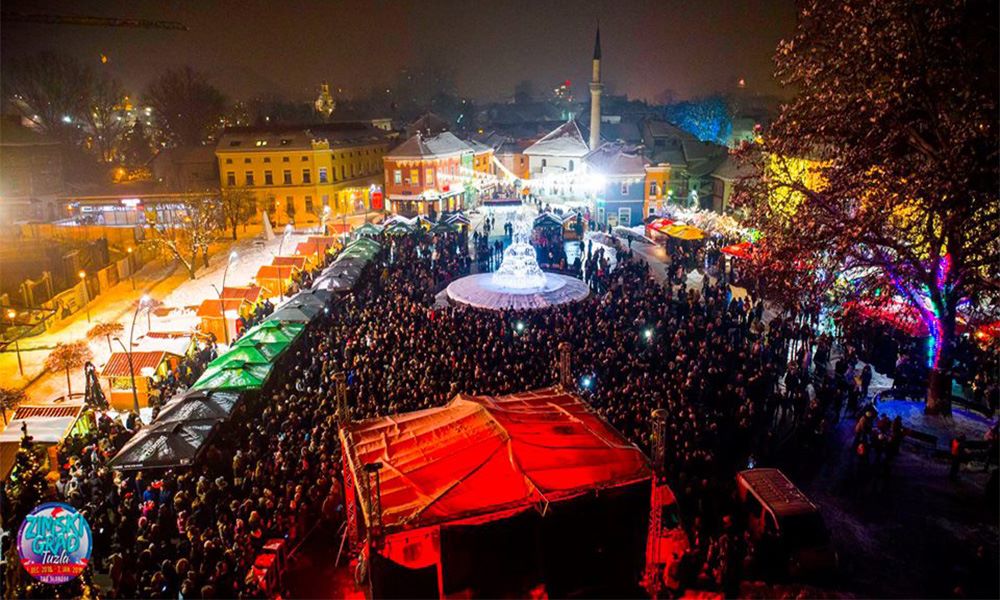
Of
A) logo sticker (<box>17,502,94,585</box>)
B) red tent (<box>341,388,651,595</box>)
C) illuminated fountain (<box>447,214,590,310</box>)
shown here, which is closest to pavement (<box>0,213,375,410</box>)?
illuminated fountain (<box>447,214,590,310</box>)

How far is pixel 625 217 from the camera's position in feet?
138

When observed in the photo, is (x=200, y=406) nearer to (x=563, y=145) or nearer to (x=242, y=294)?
(x=242, y=294)

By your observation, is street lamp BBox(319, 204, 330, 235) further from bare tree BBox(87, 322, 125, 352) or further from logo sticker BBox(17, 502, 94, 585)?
logo sticker BBox(17, 502, 94, 585)

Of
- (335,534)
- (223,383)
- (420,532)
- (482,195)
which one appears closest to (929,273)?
(420,532)

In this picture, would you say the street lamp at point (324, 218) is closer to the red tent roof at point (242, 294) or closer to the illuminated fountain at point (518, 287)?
the red tent roof at point (242, 294)

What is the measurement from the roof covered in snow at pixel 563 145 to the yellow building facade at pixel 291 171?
15.1m

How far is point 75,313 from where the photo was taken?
27781mm

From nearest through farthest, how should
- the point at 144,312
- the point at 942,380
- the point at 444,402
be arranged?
the point at 444,402 → the point at 942,380 → the point at 144,312

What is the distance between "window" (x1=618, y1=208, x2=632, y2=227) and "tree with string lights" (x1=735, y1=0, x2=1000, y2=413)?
25251 mm

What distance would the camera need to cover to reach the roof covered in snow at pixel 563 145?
5194 centimetres

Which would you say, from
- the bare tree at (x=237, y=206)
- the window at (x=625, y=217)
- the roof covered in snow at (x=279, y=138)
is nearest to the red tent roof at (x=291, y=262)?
the bare tree at (x=237, y=206)

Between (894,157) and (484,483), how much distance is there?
451 inches

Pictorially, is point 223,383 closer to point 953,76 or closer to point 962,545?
point 962,545

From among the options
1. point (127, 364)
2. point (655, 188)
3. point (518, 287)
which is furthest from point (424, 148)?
point (127, 364)
